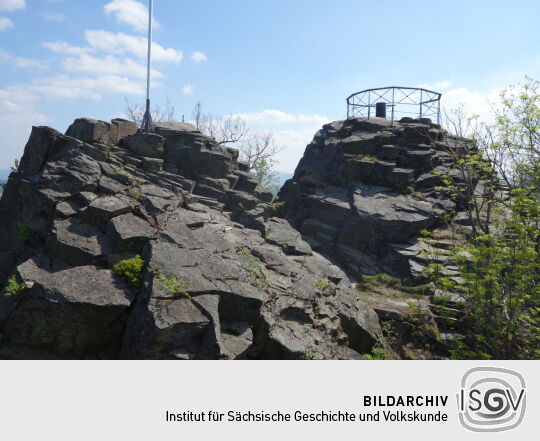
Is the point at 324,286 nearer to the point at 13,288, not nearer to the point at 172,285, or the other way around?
the point at 172,285

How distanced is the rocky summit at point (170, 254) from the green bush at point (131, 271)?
0.11 feet

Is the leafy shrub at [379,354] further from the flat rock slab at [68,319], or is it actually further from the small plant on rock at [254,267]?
the flat rock slab at [68,319]

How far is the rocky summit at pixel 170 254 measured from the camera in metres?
9.12

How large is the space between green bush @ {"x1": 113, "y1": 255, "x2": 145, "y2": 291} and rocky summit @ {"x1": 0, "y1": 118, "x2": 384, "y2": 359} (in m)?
0.03

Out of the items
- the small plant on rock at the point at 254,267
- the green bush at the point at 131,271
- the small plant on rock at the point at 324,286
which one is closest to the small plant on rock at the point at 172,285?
the green bush at the point at 131,271

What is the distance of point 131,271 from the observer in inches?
398

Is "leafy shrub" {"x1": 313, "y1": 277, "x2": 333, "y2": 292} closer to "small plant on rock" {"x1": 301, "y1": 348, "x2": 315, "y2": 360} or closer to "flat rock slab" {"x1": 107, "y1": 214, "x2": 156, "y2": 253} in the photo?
"small plant on rock" {"x1": 301, "y1": 348, "x2": 315, "y2": 360}

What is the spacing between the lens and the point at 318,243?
73.5 ft

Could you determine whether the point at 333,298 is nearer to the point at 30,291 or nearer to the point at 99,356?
the point at 99,356

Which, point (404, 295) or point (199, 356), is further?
point (404, 295)

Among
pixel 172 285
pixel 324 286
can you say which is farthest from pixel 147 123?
pixel 324 286

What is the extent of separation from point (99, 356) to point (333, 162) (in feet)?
67.2
